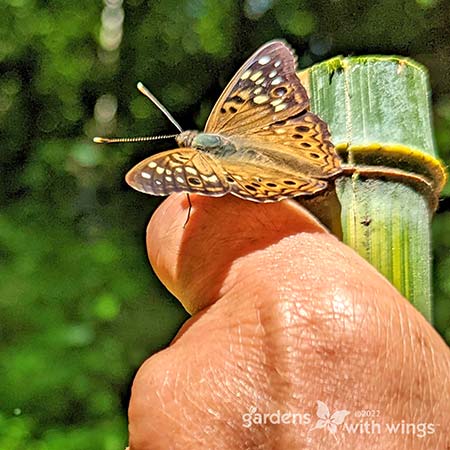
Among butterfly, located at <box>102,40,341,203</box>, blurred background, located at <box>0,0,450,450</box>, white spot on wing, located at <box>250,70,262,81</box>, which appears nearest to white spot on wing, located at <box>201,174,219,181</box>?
butterfly, located at <box>102,40,341,203</box>

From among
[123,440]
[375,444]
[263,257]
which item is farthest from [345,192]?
[123,440]

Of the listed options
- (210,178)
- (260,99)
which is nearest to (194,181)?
(210,178)

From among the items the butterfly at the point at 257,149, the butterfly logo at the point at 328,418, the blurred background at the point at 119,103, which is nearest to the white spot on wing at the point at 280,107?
the butterfly at the point at 257,149

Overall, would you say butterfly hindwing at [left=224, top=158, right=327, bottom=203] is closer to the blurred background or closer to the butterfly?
the butterfly

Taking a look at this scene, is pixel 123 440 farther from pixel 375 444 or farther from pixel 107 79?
pixel 375 444

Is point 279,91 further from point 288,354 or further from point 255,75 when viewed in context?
point 288,354
